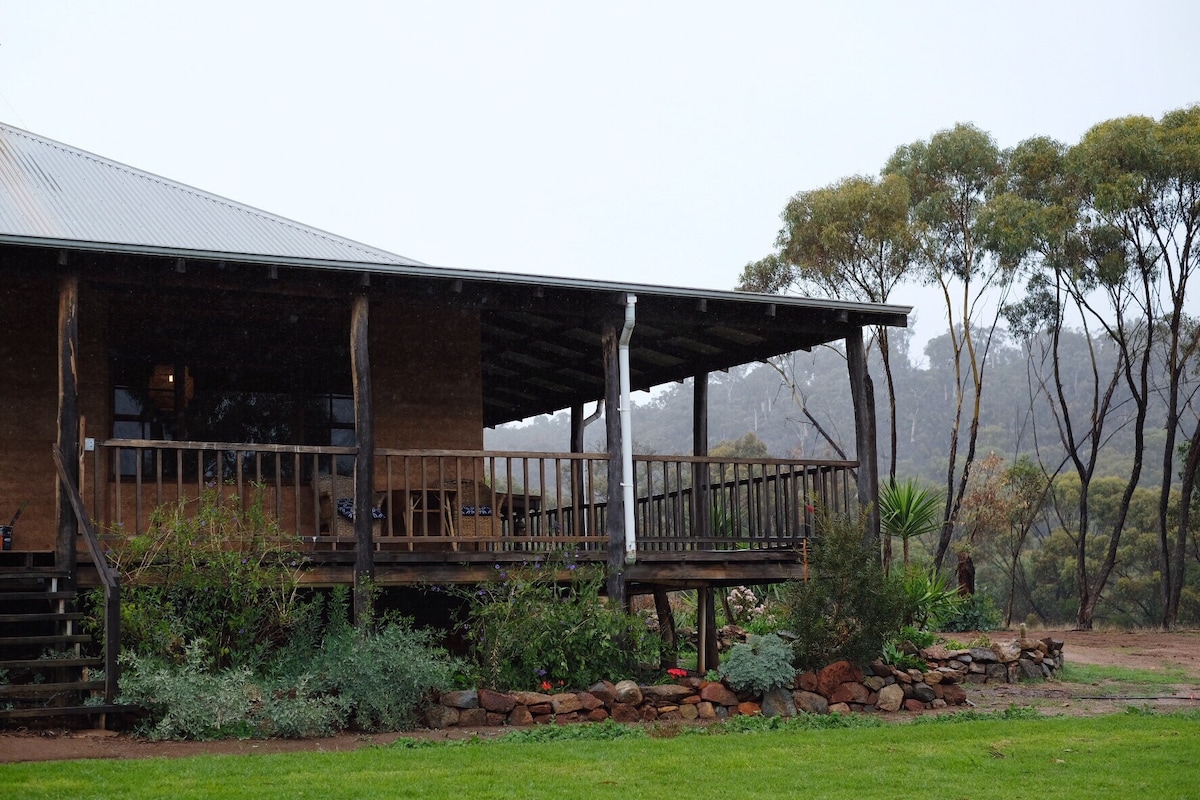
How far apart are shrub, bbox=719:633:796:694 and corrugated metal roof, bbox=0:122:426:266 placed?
14.4ft

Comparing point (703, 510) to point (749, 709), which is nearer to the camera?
point (749, 709)

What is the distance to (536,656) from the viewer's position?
1034 centimetres

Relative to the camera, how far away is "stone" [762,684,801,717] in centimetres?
1061

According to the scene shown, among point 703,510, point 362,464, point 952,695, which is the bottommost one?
point 952,695

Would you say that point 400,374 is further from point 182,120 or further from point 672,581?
point 182,120

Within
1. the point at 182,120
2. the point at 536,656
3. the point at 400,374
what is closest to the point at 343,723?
the point at 536,656

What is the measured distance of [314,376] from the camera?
13453 millimetres

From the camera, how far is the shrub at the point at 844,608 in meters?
11.1

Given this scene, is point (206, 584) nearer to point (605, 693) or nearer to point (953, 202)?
point (605, 693)

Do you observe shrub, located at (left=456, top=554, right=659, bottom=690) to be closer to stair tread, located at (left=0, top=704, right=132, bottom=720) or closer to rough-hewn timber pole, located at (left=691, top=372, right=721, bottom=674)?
rough-hewn timber pole, located at (left=691, top=372, right=721, bottom=674)

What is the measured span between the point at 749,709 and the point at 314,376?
231 inches

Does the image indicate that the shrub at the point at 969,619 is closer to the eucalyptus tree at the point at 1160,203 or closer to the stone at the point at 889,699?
the eucalyptus tree at the point at 1160,203

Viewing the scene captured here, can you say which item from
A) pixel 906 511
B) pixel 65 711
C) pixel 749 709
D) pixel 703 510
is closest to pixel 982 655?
pixel 703 510

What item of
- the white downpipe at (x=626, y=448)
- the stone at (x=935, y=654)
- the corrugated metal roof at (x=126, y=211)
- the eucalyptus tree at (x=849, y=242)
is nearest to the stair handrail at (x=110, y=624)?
the corrugated metal roof at (x=126, y=211)
